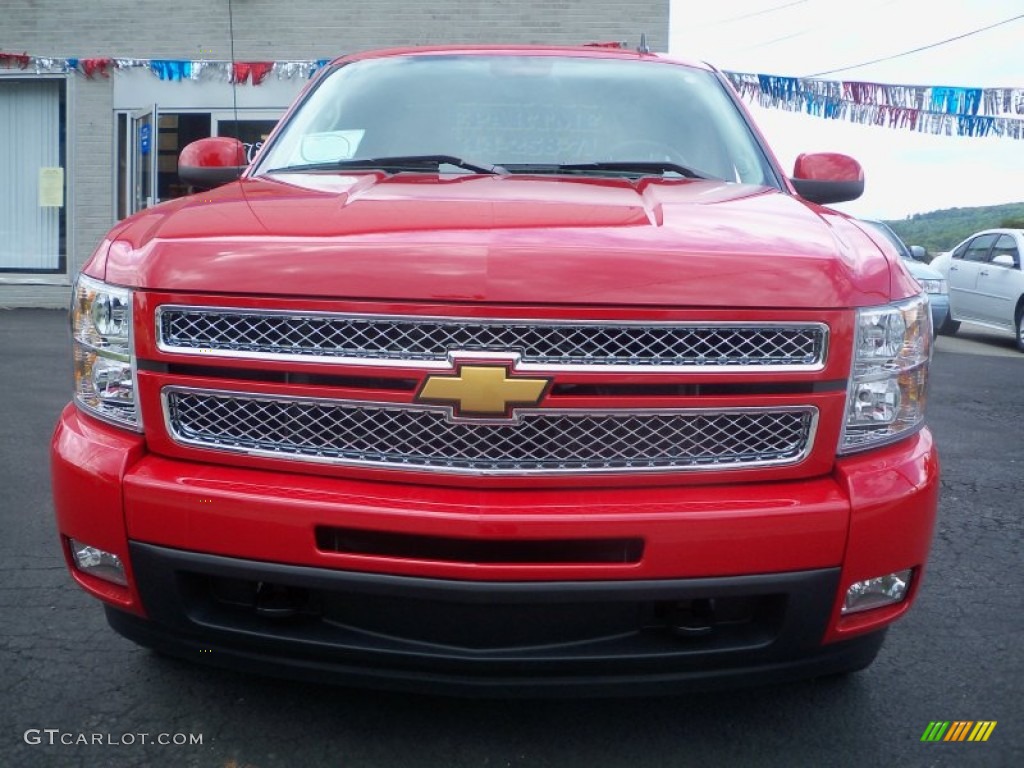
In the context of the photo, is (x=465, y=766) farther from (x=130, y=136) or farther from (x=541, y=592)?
(x=130, y=136)

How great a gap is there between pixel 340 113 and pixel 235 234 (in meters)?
1.59

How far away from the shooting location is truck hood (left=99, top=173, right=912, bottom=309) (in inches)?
89.0

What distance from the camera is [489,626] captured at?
228 centimetres

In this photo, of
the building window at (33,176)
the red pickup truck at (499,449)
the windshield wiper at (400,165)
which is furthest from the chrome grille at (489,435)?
the building window at (33,176)

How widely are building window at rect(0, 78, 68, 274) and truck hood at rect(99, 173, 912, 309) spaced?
14071mm

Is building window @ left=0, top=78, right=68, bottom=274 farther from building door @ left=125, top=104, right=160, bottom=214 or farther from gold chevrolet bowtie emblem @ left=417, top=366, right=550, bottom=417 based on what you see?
gold chevrolet bowtie emblem @ left=417, top=366, right=550, bottom=417

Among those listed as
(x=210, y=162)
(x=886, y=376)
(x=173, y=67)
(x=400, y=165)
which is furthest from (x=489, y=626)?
(x=173, y=67)

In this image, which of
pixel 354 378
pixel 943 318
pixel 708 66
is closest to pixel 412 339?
pixel 354 378

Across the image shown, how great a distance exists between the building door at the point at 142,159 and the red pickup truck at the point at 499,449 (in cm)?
1333

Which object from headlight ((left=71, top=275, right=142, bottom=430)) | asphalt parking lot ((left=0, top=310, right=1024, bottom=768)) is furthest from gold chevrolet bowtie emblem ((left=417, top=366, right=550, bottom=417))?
asphalt parking lot ((left=0, top=310, right=1024, bottom=768))

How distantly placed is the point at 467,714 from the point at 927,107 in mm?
16106

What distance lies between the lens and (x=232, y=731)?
105 inches

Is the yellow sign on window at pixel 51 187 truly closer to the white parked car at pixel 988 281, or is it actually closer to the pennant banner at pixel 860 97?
the pennant banner at pixel 860 97

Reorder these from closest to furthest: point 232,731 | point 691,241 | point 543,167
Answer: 1. point 691,241
2. point 232,731
3. point 543,167
